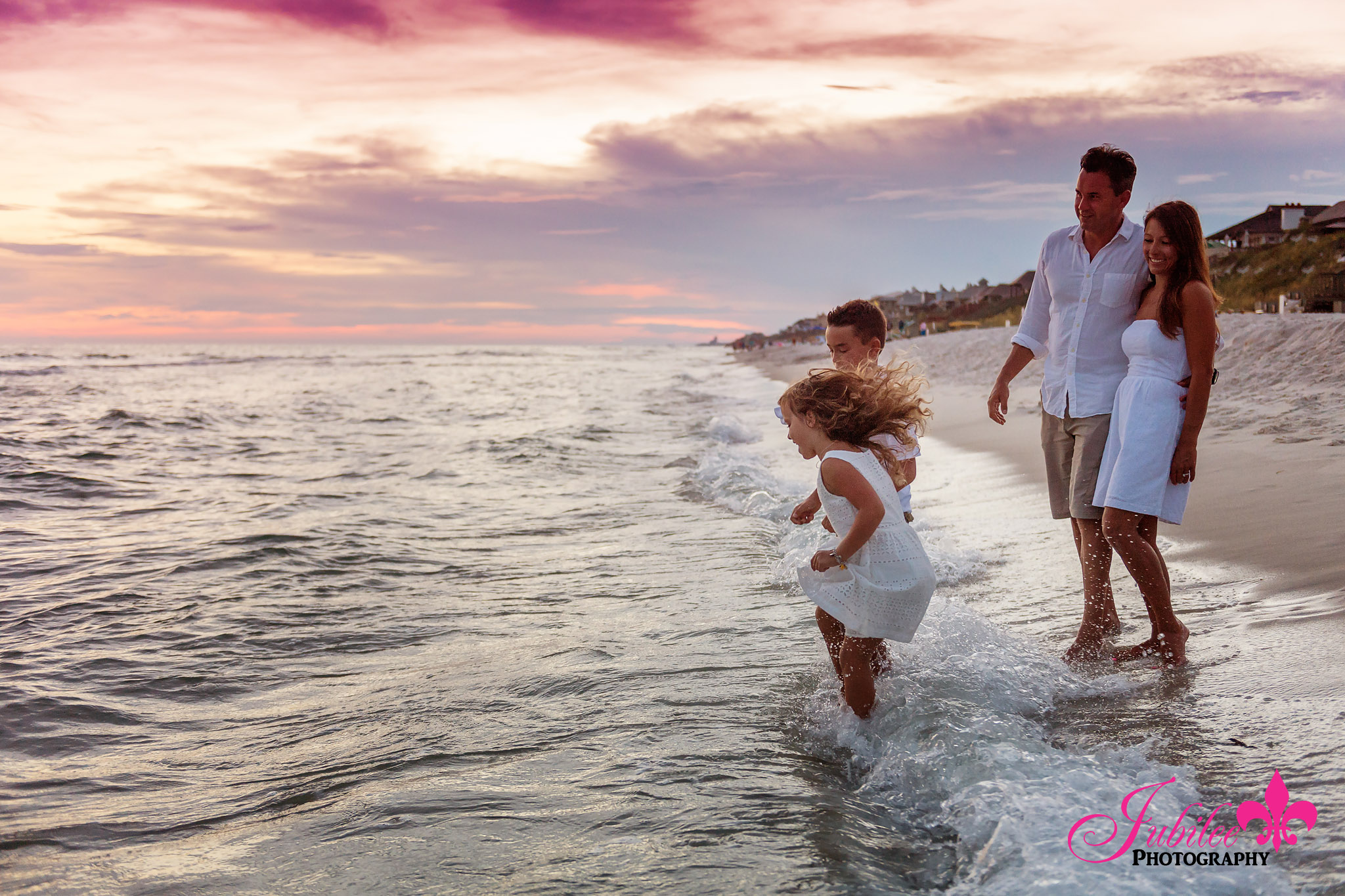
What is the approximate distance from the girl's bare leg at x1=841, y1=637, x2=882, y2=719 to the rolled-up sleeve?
1856mm

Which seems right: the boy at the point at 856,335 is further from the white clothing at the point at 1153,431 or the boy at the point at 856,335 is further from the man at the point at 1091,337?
the white clothing at the point at 1153,431

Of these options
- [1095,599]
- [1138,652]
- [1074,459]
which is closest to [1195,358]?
[1074,459]

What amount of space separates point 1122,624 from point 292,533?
6718 mm

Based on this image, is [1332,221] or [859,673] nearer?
[859,673]

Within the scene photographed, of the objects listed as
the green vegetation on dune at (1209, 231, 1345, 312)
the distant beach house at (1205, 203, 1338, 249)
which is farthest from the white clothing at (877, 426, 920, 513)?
the distant beach house at (1205, 203, 1338, 249)

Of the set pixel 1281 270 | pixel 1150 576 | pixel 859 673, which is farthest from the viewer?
pixel 1281 270

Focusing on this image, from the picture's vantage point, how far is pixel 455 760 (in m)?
3.35

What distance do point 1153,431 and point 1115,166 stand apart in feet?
3.83

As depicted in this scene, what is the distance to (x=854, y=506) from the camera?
3.18 meters

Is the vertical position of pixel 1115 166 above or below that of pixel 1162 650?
above

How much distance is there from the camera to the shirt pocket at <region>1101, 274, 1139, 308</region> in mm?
3742

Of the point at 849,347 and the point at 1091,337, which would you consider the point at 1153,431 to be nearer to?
the point at 1091,337

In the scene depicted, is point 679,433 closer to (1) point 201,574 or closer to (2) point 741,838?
(1) point 201,574

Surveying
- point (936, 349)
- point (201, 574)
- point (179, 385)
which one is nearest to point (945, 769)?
point (201, 574)
